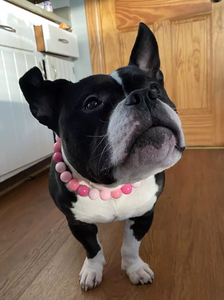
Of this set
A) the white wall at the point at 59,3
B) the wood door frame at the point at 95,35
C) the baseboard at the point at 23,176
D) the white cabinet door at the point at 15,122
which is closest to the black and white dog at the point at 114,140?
the white cabinet door at the point at 15,122

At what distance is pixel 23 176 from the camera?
80.9 inches

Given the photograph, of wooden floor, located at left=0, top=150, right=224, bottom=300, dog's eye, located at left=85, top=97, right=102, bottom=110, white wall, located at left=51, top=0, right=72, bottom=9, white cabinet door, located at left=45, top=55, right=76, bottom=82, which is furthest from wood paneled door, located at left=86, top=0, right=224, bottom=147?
dog's eye, located at left=85, top=97, right=102, bottom=110

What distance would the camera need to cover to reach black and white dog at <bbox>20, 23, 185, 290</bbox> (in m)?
0.59

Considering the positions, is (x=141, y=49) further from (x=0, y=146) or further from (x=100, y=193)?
(x=0, y=146)

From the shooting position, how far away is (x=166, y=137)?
0.61 m

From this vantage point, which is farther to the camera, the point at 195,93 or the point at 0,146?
the point at 195,93

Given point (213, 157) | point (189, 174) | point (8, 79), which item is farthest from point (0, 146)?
point (213, 157)

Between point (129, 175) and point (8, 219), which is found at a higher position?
point (129, 175)

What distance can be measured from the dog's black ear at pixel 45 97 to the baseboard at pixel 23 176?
1.12 meters

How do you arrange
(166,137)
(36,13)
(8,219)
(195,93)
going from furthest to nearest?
1. (195,93)
2. (36,13)
3. (8,219)
4. (166,137)

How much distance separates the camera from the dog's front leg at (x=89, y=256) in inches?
34.6

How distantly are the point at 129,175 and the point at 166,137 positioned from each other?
0.12m

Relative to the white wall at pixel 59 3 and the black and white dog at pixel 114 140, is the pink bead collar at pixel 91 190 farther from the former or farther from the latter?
the white wall at pixel 59 3

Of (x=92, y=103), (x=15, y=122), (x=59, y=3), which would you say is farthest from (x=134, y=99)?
(x=59, y=3)
